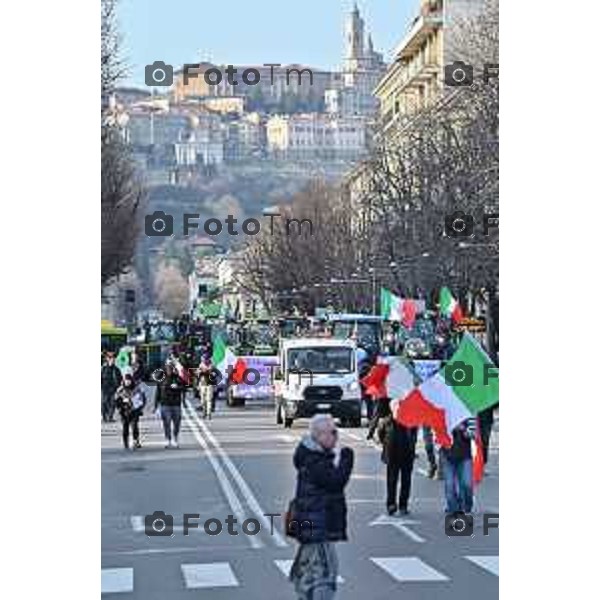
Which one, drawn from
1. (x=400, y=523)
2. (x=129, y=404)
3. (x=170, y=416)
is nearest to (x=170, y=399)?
(x=170, y=416)

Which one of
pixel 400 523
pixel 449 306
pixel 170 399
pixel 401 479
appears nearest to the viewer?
pixel 400 523

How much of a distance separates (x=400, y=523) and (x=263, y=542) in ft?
5.91

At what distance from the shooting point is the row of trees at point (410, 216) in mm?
9602

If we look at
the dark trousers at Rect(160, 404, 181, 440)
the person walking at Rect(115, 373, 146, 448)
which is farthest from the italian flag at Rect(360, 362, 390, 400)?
the person walking at Rect(115, 373, 146, 448)

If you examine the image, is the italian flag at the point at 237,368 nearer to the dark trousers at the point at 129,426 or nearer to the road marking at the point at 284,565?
the dark trousers at the point at 129,426

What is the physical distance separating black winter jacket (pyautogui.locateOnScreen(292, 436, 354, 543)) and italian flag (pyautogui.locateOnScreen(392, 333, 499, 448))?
0.85 metres

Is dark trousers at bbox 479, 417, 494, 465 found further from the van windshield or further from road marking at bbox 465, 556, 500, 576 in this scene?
the van windshield

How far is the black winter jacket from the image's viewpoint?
8.43 metres

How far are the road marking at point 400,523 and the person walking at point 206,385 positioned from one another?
5035 millimetres

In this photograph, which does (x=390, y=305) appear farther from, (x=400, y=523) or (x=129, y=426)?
(x=400, y=523)

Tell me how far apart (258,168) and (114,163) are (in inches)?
37.1

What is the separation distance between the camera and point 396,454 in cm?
1376

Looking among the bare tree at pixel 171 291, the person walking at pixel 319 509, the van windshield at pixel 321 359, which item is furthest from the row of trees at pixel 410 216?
the person walking at pixel 319 509
